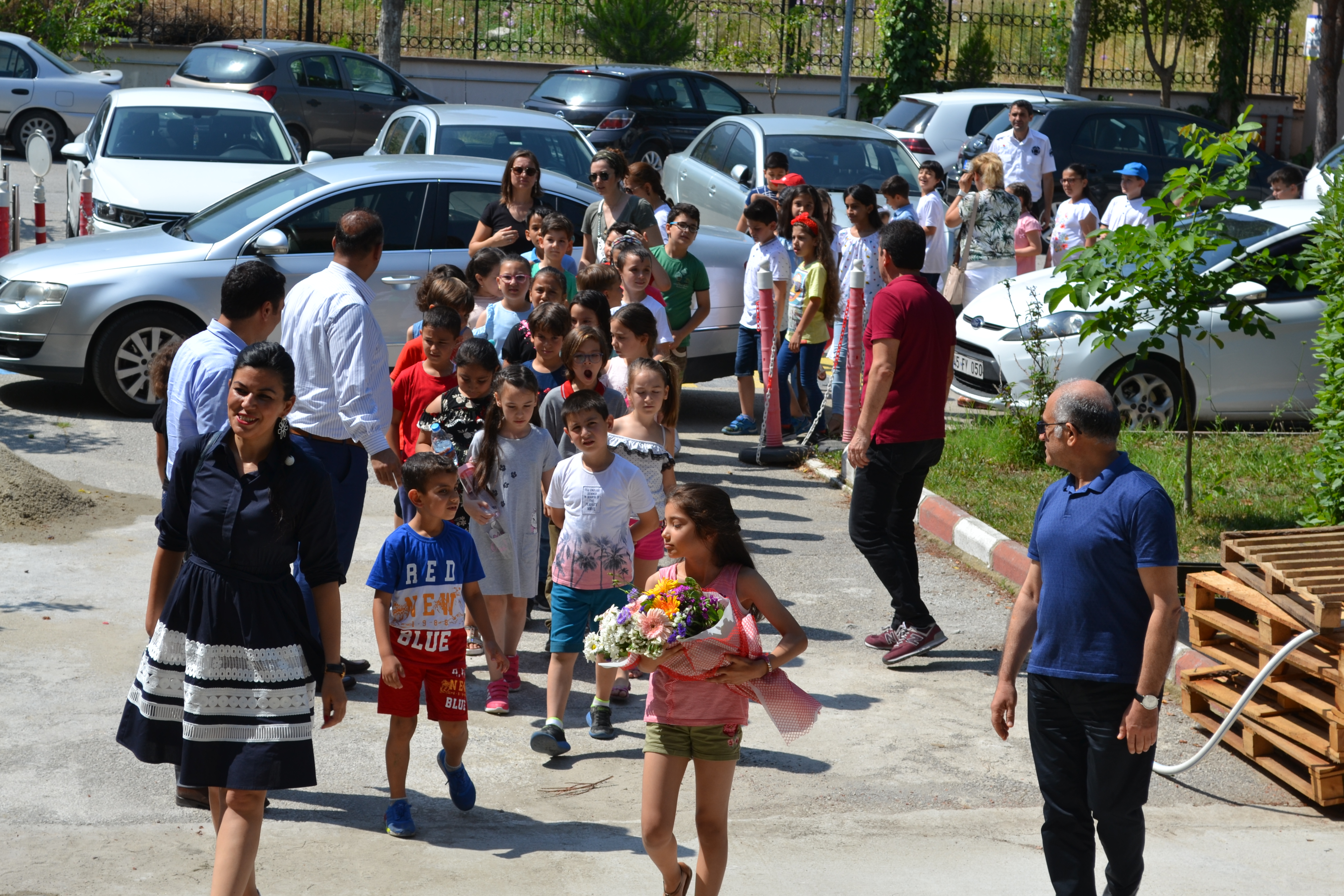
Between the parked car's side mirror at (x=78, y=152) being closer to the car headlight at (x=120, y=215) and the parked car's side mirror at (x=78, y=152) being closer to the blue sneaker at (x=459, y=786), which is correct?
the car headlight at (x=120, y=215)

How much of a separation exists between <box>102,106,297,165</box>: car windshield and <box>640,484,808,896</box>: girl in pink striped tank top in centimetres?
1066

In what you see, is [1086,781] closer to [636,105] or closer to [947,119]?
[947,119]

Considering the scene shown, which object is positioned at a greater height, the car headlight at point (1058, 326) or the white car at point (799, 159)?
the white car at point (799, 159)

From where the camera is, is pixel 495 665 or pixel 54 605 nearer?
pixel 495 665

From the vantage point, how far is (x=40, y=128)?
22422mm

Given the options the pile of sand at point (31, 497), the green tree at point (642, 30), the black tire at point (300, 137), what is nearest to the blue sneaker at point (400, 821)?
the pile of sand at point (31, 497)

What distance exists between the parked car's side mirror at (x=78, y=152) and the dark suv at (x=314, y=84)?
733 cm

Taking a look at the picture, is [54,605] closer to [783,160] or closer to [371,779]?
[371,779]

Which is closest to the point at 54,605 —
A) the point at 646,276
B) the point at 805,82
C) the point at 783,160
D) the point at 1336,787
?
the point at 646,276

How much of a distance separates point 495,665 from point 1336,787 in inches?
127

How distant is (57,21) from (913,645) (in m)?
23.4

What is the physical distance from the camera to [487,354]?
6.19 m

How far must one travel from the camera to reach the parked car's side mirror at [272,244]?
32.7 ft

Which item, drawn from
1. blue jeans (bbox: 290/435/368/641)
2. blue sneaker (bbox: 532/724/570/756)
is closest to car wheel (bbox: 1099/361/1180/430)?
blue sneaker (bbox: 532/724/570/756)
